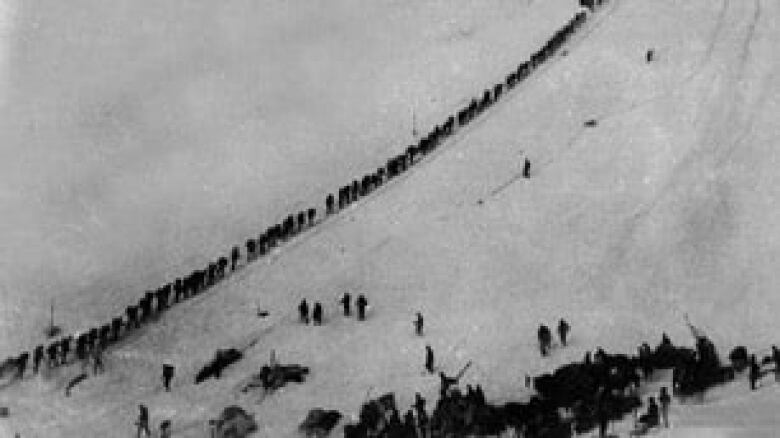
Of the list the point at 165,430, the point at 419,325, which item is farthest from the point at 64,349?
the point at 419,325

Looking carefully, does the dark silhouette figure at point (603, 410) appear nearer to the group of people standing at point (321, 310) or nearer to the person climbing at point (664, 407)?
the person climbing at point (664, 407)

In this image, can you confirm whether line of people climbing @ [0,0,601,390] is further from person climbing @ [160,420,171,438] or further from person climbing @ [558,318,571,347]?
person climbing @ [558,318,571,347]

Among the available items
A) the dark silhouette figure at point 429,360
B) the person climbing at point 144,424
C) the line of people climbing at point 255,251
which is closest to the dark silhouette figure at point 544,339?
the dark silhouette figure at point 429,360

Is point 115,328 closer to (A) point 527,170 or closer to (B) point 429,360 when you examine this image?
(B) point 429,360

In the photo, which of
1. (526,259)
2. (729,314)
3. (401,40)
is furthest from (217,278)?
(401,40)

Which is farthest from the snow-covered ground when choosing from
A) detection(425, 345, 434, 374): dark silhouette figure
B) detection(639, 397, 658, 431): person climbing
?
detection(425, 345, 434, 374): dark silhouette figure

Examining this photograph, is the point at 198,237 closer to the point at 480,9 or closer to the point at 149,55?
the point at 149,55
